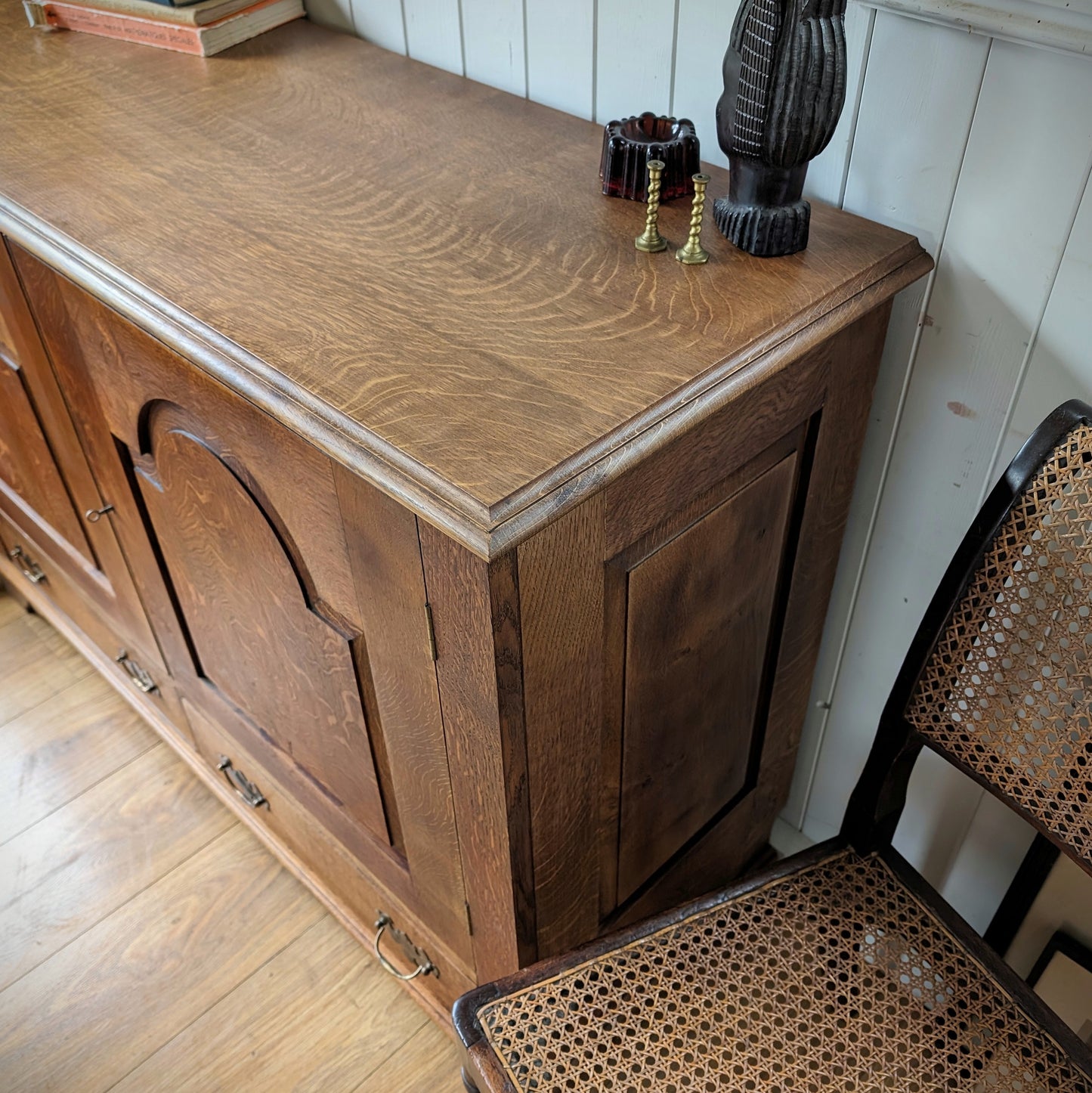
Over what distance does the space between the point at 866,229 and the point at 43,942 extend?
1.27m

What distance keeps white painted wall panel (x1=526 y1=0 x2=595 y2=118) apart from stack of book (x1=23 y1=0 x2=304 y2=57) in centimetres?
35

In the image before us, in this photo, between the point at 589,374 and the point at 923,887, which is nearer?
the point at 589,374

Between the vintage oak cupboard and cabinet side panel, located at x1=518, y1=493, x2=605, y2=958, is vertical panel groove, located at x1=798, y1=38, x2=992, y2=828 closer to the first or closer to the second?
the vintage oak cupboard

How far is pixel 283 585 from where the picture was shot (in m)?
0.90

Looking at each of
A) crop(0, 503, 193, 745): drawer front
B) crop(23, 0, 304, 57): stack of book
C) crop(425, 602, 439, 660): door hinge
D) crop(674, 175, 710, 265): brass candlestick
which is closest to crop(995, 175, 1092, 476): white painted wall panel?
crop(674, 175, 710, 265): brass candlestick

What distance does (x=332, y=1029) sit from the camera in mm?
1267

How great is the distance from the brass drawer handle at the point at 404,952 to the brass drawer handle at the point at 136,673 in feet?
1.60

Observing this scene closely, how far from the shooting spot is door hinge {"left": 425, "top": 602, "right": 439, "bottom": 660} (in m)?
0.72

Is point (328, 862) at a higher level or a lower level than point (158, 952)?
higher

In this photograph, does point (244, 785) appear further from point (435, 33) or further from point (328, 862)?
point (435, 33)

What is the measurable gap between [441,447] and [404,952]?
30.2 inches

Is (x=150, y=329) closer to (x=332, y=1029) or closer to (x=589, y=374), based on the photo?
(x=589, y=374)

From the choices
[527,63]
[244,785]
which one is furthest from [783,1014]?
[527,63]

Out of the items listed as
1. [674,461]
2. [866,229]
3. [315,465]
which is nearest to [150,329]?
[315,465]
